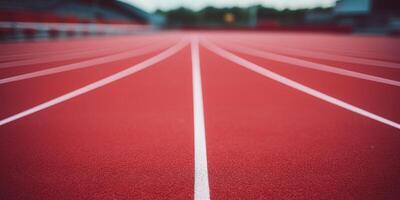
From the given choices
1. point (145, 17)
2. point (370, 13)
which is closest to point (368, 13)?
point (370, 13)

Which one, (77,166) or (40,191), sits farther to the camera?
(77,166)

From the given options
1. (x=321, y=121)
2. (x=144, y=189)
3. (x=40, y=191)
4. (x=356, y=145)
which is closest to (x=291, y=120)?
(x=321, y=121)

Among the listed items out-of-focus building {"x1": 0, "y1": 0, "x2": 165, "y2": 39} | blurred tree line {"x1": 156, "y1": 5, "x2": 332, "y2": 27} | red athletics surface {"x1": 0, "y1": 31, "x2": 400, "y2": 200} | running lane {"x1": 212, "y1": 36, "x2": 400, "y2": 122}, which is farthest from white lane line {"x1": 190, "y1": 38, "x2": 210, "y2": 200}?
blurred tree line {"x1": 156, "y1": 5, "x2": 332, "y2": 27}

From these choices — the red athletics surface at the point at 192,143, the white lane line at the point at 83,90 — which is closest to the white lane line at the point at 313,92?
the red athletics surface at the point at 192,143

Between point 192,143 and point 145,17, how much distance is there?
5525 centimetres

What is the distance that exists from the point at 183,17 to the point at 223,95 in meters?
72.4

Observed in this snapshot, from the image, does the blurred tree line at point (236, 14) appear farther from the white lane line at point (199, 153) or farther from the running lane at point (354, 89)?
the white lane line at point (199, 153)

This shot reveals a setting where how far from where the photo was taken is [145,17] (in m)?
54.0

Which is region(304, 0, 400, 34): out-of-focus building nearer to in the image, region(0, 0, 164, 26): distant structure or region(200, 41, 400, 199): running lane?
region(0, 0, 164, 26): distant structure

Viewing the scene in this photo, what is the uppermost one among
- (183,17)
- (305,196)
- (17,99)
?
(183,17)

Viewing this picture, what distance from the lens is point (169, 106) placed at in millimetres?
3799

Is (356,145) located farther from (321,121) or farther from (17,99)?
(17,99)

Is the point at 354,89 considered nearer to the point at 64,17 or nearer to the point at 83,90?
the point at 83,90

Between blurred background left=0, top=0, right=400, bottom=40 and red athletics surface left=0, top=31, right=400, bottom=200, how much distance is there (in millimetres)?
13568
